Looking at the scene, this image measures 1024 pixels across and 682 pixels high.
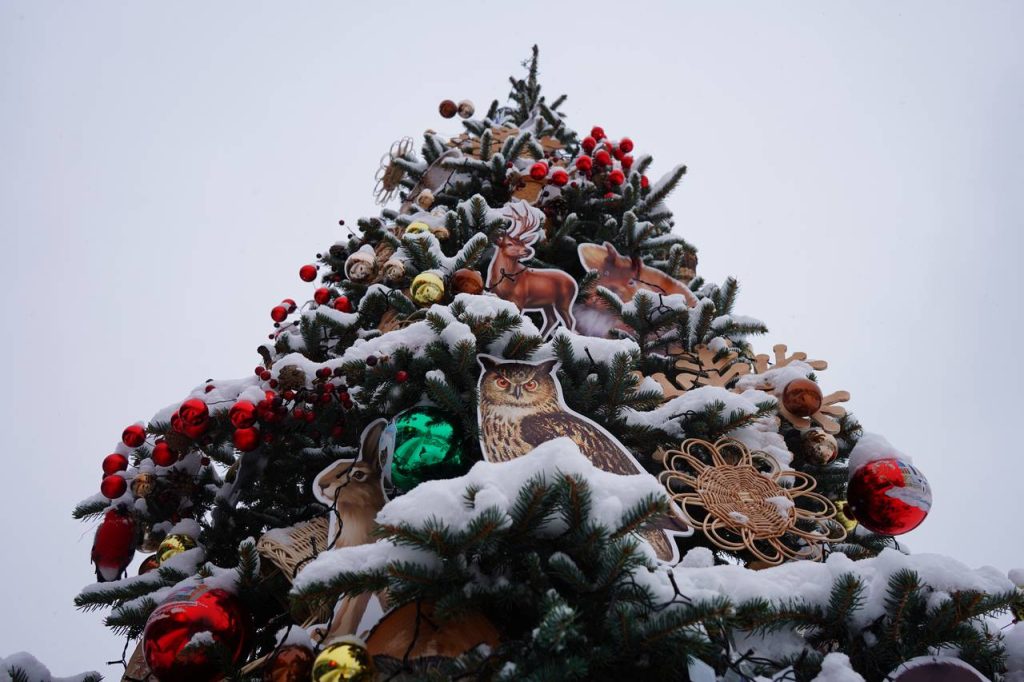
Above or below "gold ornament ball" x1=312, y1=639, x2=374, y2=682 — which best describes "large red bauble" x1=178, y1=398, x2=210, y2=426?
above

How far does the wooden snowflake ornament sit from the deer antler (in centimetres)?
130

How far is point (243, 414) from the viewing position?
7.56ft

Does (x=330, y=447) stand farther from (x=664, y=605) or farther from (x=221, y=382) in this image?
(x=664, y=605)

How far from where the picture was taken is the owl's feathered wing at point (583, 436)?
6.63 feet

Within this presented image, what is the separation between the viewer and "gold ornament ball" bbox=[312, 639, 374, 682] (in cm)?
142

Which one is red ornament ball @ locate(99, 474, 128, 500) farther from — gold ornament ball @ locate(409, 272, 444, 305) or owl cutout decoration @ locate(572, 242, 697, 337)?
owl cutout decoration @ locate(572, 242, 697, 337)

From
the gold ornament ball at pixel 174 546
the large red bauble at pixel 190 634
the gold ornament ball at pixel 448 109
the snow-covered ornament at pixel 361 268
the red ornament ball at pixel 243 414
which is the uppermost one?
the gold ornament ball at pixel 448 109

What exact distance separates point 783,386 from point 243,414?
211 centimetres

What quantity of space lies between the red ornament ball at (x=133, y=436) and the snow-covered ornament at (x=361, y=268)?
4.43 ft

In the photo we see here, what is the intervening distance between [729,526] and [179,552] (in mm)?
1907

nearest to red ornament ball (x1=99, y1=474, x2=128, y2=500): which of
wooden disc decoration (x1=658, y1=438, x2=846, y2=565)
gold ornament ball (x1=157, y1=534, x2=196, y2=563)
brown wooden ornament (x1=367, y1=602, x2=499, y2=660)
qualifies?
gold ornament ball (x1=157, y1=534, x2=196, y2=563)

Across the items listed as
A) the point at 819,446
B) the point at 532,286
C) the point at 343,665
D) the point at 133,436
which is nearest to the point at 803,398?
the point at 819,446

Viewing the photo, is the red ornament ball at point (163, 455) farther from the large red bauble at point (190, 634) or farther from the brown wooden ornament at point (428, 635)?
the brown wooden ornament at point (428, 635)

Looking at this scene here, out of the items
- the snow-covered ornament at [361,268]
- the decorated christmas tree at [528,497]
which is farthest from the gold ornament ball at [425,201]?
the snow-covered ornament at [361,268]
